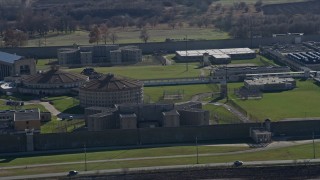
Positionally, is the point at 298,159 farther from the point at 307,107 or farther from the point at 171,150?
the point at 307,107

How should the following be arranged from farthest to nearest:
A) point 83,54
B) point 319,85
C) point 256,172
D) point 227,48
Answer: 1. point 227,48
2. point 83,54
3. point 319,85
4. point 256,172

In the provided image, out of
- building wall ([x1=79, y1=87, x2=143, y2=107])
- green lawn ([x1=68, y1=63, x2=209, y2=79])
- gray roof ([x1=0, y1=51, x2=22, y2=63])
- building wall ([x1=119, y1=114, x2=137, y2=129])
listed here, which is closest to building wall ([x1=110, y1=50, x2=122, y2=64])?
green lawn ([x1=68, y1=63, x2=209, y2=79])

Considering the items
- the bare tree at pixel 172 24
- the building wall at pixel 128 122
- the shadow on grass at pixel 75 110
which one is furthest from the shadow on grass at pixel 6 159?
the bare tree at pixel 172 24

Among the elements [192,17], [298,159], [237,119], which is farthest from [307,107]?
[192,17]

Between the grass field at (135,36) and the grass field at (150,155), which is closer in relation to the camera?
the grass field at (150,155)

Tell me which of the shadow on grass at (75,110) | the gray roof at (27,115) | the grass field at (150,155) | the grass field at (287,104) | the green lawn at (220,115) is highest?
the gray roof at (27,115)

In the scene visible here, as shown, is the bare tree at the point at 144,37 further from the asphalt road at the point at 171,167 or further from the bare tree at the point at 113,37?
the asphalt road at the point at 171,167
